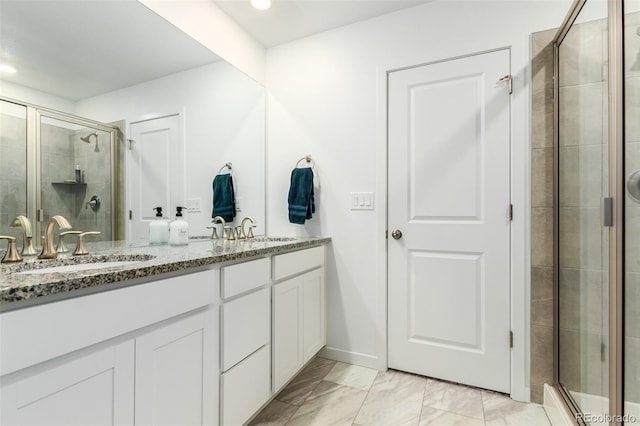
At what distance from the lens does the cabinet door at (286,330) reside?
1.58m

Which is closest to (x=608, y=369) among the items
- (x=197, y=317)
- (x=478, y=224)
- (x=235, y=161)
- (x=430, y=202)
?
(x=478, y=224)

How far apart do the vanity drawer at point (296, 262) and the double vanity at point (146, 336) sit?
0.03ft

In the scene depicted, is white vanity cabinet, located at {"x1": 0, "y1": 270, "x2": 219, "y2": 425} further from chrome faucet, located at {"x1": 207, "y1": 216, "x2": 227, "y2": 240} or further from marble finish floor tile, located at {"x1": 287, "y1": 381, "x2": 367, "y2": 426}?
chrome faucet, located at {"x1": 207, "y1": 216, "x2": 227, "y2": 240}

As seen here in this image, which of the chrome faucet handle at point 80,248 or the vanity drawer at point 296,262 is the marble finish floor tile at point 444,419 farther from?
the chrome faucet handle at point 80,248

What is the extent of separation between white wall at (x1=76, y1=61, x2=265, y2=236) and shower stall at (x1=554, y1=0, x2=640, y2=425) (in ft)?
6.14

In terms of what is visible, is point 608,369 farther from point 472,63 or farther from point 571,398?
point 472,63

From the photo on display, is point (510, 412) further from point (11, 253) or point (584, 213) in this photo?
point (11, 253)

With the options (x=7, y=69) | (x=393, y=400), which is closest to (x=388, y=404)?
(x=393, y=400)

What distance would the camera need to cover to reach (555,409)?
148cm

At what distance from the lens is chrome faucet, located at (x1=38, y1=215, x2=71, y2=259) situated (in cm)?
113

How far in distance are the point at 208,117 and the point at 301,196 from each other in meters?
0.79

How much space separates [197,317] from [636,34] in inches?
74.4

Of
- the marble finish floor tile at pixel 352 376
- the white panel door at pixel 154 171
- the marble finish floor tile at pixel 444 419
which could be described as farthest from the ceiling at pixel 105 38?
the marble finish floor tile at pixel 444 419

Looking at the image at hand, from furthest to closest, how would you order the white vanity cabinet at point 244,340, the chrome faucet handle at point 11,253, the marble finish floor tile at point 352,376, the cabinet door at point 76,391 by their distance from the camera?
the marble finish floor tile at point 352,376 < the white vanity cabinet at point 244,340 < the chrome faucet handle at point 11,253 < the cabinet door at point 76,391
